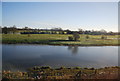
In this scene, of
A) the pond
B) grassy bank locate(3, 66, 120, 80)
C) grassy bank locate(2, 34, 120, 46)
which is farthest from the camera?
grassy bank locate(2, 34, 120, 46)

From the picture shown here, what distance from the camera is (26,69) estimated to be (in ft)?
16.1

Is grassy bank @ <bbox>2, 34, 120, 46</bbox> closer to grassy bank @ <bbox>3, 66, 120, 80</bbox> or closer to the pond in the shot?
the pond

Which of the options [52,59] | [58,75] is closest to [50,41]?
[52,59]

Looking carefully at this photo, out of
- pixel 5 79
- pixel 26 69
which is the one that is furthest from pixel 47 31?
pixel 5 79

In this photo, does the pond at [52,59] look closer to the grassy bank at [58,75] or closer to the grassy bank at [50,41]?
the grassy bank at [58,75]

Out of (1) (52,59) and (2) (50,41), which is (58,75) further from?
(2) (50,41)

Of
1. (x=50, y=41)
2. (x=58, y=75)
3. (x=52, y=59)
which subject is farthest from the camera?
(x=50, y=41)

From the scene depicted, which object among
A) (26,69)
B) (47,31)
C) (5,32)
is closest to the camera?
(26,69)

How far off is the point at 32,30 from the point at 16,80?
21844 millimetres

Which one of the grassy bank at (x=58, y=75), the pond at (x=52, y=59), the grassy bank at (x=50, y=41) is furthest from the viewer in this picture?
the grassy bank at (x=50, y=41)

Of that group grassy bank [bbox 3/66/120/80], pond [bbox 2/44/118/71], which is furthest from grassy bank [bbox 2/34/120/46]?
grassy bank [bbox 3/66/120/80]

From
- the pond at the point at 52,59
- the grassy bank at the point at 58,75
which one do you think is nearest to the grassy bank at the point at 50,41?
the pond at the point at 52,59

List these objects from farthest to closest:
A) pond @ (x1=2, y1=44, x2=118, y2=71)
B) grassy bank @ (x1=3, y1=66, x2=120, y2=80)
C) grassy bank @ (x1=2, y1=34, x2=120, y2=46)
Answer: grassy bank @ (x1=2, y1=34, x2=120, y2=46), pond @ (x1=2, y1=44, x2=118, y2=71), grassy bank @ (x1=3, y1=66, x2=120, y2=80)

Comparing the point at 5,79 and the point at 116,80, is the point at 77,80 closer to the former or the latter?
the point at 116,80
